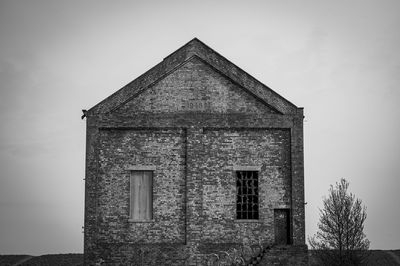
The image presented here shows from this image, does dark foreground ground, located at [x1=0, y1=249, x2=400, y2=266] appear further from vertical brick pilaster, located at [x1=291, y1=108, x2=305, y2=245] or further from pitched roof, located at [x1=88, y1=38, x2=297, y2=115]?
pitched roof, located at [x1=88, y1=38, x2=297, y2=115]

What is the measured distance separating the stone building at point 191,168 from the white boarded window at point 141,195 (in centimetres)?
4

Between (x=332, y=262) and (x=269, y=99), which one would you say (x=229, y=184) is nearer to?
(x=269, y=99)

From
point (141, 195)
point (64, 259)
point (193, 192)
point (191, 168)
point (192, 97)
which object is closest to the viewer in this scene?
point (193, 192)

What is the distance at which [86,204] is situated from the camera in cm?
2055

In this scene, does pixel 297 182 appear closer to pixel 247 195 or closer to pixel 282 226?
pixel 282 226

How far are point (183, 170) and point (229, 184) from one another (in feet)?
6.00

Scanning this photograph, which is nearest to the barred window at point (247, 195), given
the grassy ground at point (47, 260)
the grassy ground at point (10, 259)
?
the grassy ground at point (47, 260)

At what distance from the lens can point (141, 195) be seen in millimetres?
20906

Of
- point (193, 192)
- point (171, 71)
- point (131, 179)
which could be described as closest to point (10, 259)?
point (131, 179)

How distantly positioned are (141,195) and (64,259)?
1949 centimetres

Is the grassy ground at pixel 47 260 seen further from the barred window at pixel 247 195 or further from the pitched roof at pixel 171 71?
the barred window at pixel 247 195

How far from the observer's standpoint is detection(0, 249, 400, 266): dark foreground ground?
113ft

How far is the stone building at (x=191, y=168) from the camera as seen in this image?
67.0 ft

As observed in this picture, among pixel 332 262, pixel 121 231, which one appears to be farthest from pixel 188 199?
pixel 332 262
